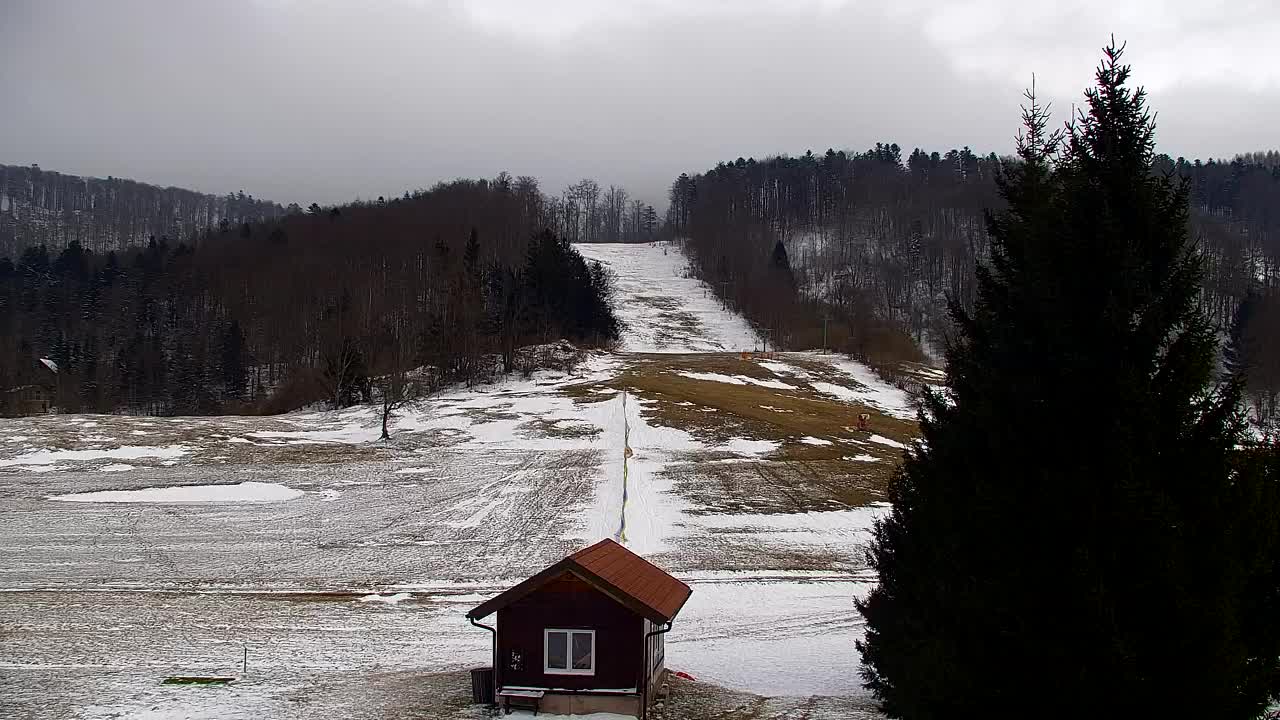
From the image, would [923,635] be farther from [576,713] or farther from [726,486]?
[726,486]

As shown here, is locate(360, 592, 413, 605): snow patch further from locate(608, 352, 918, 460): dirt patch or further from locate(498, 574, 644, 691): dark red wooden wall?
locate(608, 352, 918, 460): dirt patch

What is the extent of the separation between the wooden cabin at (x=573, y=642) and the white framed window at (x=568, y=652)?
2 centimetres

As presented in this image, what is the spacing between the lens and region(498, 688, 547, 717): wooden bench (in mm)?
17391

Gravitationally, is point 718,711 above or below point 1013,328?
below

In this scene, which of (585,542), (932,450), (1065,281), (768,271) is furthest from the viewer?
(768,271)

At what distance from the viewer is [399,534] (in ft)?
124

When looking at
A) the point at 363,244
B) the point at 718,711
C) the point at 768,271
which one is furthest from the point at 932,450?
the point at 768,271

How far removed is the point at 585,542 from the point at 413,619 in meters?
11.1

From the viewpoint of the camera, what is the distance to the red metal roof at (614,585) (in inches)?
684

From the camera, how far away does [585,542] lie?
36281mm

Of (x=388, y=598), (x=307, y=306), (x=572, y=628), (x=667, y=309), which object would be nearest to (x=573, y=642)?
(x=572, y=628)

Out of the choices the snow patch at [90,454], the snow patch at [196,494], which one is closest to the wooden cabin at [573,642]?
the snow patch at [196,494]

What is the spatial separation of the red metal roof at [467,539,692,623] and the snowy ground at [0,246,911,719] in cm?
264

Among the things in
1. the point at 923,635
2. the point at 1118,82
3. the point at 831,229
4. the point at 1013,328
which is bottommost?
the point at 923,635
